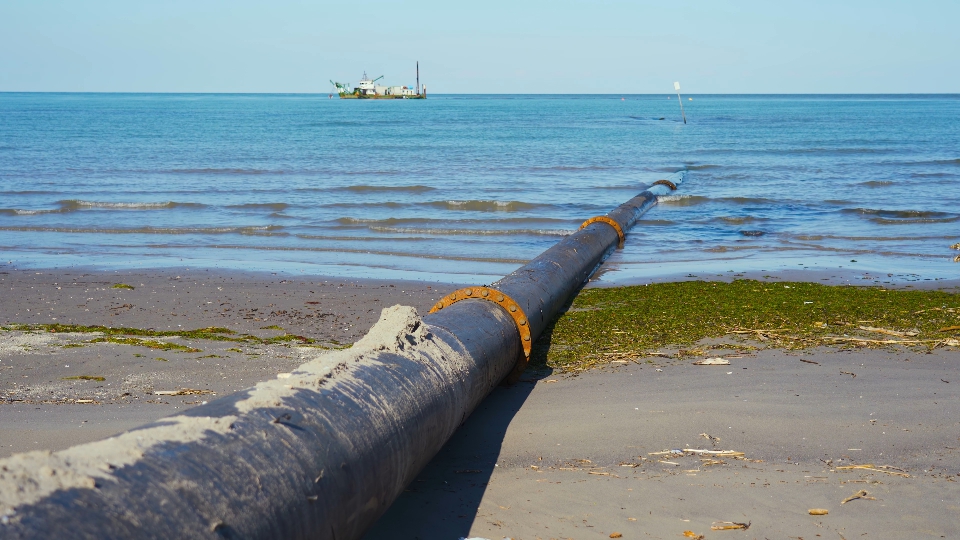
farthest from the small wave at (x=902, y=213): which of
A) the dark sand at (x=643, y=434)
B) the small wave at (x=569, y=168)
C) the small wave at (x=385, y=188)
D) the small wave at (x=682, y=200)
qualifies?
the dark sand at (x=643, y=434)

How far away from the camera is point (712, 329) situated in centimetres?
739

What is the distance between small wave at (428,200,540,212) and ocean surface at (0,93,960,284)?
0.20 ft

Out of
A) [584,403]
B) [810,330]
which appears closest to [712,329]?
[810,330]

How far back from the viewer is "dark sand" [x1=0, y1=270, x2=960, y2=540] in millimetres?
3742

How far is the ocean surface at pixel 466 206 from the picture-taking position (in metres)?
12.7

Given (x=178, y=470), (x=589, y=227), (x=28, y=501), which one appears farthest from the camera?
(x=589, y=227)

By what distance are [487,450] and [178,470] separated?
2671mm

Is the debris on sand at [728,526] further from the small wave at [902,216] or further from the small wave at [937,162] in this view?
the small wave at [937,162]

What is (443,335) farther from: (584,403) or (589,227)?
(589,227)

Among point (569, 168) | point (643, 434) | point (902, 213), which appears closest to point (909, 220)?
point (902, 213)

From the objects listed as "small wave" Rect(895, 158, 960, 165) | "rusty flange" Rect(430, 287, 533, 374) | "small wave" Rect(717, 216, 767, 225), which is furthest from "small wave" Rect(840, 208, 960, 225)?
"rusty flange" Rect(430, 287, 533, 374)

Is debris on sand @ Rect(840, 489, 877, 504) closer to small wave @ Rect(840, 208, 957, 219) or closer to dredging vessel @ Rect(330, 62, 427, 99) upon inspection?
small wave @ Rect(840, 208, 957, 219)

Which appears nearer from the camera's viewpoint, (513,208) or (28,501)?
(28,501)

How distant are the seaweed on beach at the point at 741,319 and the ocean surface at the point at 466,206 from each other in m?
1.64
